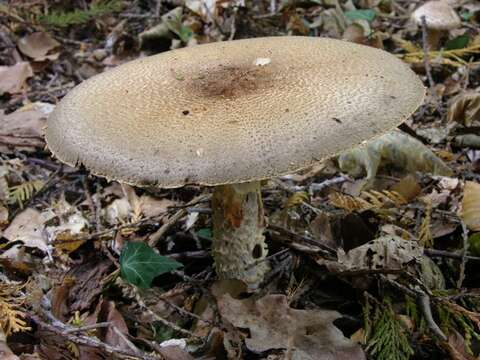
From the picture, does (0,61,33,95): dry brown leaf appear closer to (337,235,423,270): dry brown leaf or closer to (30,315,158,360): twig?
(30,315,158,360): twig

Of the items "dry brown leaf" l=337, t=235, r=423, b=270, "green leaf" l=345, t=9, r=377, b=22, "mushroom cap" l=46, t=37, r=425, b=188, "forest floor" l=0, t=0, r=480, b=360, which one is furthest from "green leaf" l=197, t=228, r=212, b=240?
"green leaf" l=345, t=9, r=377, b=22

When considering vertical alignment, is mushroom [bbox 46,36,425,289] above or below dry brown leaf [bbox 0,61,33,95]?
above

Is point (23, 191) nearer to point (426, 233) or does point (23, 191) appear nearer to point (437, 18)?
point (426, 233)

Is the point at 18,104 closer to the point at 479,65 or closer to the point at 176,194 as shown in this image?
the point at 176,194

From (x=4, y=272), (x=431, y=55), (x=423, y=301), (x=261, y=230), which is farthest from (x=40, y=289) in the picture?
(x=431, y=55)

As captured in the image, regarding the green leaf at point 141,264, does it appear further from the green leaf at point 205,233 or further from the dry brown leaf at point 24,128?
the dry brown leaf at point 24,128


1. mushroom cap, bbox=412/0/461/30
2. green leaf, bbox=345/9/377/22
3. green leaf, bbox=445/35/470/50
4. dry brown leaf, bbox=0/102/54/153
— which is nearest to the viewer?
dry brown leaf, bbox=0/102/54/153

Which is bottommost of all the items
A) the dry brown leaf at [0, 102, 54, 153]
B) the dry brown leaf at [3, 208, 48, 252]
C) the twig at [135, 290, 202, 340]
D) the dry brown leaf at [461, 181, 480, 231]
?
the dry brown leaf at [3, 208, 48, 252]
